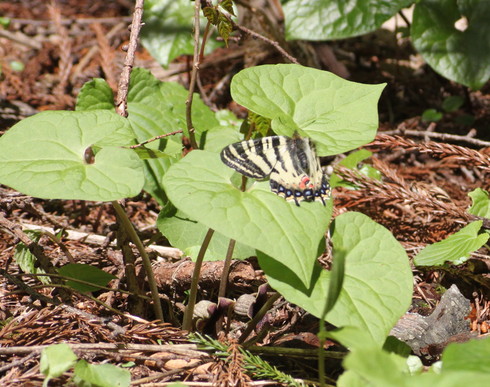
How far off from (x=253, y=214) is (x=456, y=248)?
0.85 metres

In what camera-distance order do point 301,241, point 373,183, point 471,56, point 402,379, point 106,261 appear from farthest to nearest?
point 471,56 < point 373,183 < point 106,261 < point 301,241 < point 402,379

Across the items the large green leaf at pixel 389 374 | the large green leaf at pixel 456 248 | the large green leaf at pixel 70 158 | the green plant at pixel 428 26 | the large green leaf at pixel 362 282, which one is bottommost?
the large green leaf at pixel 456 248

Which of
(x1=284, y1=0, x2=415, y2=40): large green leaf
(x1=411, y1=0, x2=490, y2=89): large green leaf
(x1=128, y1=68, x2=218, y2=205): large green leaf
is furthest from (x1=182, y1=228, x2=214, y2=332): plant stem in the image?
(x1=411, y1=0, x2=490, y2=89): large green leaf

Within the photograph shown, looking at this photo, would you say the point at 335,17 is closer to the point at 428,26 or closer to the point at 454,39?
the point at 428,26

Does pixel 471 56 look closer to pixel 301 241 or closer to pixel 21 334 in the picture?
pixel 301 241

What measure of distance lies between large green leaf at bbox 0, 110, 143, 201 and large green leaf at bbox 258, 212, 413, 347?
438 millimetres

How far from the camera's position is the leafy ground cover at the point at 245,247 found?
1.30 meters

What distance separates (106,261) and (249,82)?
0.90m

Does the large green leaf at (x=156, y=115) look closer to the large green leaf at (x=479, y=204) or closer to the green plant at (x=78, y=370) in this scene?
the green plant at (x=78, y=370)

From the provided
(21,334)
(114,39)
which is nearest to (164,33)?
(114,39)

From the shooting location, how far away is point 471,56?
2820mm

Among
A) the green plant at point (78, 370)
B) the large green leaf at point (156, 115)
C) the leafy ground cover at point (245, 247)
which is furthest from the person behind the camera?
the large green leaf at point (156, 115)

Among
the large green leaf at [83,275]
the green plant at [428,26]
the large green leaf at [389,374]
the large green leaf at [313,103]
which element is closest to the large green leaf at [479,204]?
the large green leaf at [313,103]

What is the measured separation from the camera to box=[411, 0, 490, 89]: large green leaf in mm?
2797
